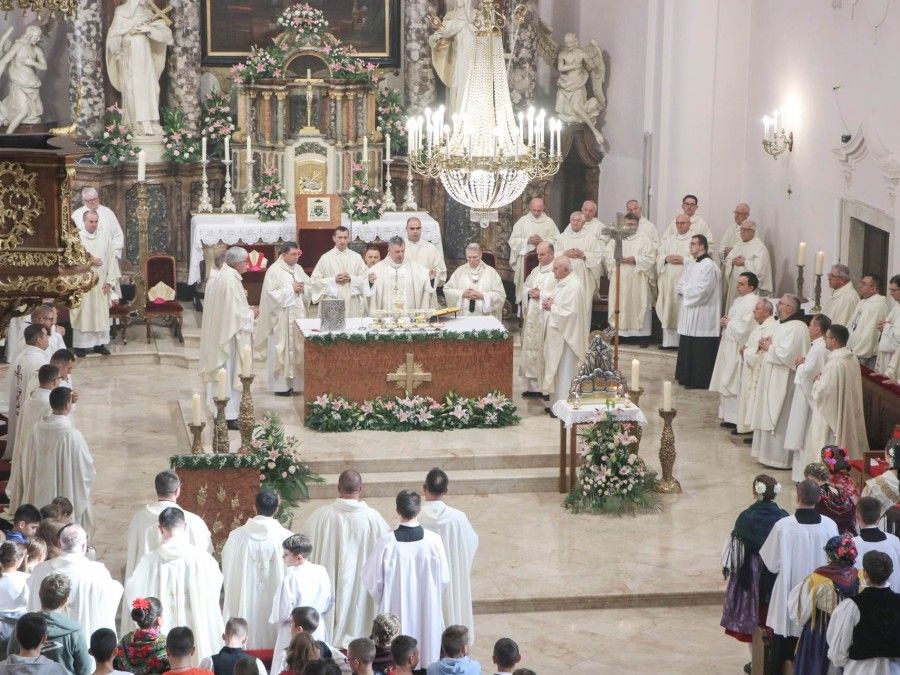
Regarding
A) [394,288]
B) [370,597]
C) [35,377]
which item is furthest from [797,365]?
[35,377]

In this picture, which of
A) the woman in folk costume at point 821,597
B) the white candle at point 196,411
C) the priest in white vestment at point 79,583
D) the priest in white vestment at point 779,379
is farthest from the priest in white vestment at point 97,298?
the woman in folk costume at point 821,597

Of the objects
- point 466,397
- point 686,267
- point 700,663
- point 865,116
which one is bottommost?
point 700,663

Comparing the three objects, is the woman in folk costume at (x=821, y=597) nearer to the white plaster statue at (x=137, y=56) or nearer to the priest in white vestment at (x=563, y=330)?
the priest in white vestment at (x=563, y=330)

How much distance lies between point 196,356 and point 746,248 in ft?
21.7

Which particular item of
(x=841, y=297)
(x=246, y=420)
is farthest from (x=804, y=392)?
(x=246, y=420)

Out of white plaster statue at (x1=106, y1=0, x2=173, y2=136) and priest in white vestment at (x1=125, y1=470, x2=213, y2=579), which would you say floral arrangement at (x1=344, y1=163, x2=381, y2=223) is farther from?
priest in white vestment at (x1=125, y1=470, x2=213, y2=579)

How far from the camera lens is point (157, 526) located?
10.9 m

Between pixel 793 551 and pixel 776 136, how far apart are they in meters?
9.72

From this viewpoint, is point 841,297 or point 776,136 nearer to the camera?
point 841,297

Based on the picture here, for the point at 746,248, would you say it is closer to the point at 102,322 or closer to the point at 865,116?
the point at 865,116

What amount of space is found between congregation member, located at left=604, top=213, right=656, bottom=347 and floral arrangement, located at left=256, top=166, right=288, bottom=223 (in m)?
4.25

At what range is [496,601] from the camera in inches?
502

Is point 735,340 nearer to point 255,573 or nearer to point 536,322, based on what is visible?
point 536,322

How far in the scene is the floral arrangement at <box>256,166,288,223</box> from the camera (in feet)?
69.7
